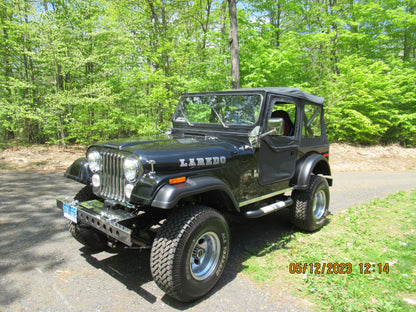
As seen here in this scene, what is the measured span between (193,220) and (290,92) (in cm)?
251

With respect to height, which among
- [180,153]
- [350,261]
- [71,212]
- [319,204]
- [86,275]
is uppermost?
[180,153]

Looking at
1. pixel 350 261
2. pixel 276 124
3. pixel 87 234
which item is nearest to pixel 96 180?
pixel 87 234

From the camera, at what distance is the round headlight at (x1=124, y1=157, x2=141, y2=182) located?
2445 millimetres

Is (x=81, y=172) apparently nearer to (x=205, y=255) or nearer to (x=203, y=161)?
(x=203, y=161)

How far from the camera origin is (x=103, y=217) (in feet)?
8.13

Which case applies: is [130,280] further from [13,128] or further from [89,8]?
[89,8]

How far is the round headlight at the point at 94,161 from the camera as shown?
9.61 ft

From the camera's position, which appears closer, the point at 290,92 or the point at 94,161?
the point at 94,161

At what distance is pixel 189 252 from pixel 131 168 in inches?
36.6

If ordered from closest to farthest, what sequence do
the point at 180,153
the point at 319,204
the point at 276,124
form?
the point at 180,153, the point at 276,124, the point at 319,204

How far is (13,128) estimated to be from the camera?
11.3 meters

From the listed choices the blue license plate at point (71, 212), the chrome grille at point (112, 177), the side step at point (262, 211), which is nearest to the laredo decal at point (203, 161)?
the chrome grille at point (112, 177)

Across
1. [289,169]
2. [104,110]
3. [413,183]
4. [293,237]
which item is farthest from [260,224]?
[104,110]

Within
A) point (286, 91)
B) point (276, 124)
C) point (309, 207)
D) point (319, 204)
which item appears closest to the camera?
point (276, 124)
